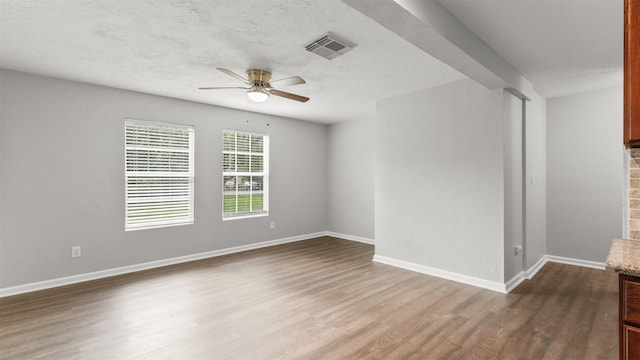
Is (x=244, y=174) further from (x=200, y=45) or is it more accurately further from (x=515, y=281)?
(x=515, y=281)

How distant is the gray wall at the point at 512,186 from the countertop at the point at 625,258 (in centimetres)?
184

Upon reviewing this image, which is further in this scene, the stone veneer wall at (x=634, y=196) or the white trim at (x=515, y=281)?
the white trim at (x=515, y=281)

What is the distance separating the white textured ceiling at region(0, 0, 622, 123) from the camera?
7.08ft

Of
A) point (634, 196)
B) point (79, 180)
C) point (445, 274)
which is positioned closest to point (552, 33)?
point (634, 196)

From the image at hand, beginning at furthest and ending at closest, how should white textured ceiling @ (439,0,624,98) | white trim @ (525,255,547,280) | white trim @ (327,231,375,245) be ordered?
white trim @ (327,231,375,245)
white trim @ (525,255,547,280)
white textured ceiling @ (439,0,624,98)

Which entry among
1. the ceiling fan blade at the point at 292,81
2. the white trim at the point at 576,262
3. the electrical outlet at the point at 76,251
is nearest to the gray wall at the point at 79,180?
the electrical outlet at the point at 76,251

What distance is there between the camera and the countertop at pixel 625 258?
4.10 ft

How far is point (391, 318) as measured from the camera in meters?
2.77

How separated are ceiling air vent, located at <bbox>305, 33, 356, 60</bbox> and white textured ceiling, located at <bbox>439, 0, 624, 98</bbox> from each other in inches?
33.2

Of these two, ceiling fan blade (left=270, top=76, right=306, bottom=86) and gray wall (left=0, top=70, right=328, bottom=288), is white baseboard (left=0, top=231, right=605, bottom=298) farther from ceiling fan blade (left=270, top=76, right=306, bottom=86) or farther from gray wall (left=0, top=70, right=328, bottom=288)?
ceiling fan blade (left=270, top=76, right=306, bottom=86)

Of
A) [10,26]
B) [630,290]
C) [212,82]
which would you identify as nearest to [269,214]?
[212,82]

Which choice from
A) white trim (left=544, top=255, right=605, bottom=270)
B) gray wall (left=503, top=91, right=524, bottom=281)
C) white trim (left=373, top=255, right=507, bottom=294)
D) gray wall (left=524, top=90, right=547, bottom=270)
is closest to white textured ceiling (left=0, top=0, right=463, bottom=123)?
gray wall (left=503, top=91, right=524, bottom=281)

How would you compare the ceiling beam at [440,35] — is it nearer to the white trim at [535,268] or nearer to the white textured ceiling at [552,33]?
the white textured ceiling at [552,33]

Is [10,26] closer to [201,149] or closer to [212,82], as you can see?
[212,82]
